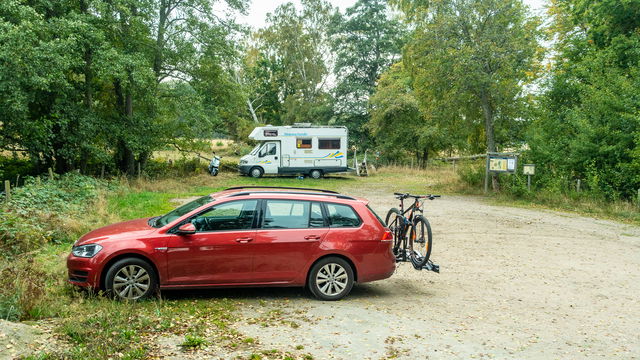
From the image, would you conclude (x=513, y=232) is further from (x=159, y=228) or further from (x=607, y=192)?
(x=159, y=228)

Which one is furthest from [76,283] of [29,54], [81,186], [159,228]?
[29,54]

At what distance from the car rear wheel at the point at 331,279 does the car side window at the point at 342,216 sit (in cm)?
51

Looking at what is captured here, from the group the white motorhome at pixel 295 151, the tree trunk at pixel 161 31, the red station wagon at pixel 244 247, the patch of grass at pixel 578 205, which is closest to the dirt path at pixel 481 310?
the red station wagon at pixel 244 247

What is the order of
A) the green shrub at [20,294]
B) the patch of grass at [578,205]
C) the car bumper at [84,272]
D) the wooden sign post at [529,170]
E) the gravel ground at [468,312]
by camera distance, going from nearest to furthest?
the gravel ground at [468,312], the green shrub at [20,294], the car bumper at [84,272], the patch of grass at [578,205], the wooden sign post at [529,170]

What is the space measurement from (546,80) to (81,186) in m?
19.7

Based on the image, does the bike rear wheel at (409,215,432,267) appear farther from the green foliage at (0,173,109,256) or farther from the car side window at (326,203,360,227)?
the green foliage at (0,173,109,256)

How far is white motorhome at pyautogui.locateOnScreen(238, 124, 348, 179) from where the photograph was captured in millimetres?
29500

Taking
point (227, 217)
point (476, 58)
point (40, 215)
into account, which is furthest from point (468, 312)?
point (476, 58)

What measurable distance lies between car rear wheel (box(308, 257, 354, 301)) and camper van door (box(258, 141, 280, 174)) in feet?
74.7

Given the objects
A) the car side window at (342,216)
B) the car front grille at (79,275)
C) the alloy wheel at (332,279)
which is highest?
the car side window at (342,216)

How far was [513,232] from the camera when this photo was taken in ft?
43.8

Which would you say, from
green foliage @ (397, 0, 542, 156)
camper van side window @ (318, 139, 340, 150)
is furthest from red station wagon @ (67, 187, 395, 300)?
camper van side window @ (318, 139, 340, 150)

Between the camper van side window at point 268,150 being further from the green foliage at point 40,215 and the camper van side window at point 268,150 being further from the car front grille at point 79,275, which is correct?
the car front grille at point 79,275

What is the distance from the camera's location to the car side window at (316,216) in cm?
709
